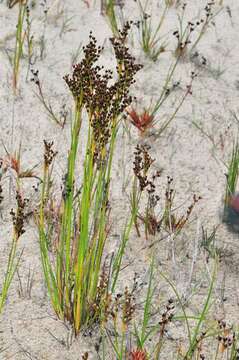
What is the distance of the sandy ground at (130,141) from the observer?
106 inches

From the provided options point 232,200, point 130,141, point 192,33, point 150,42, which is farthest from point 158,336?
point 192,33

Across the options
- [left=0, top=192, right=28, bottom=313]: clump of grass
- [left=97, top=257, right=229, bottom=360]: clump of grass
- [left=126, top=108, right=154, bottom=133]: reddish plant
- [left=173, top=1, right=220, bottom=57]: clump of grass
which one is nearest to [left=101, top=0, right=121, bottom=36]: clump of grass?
[left=173, top=1, right=220, bottom=57]: clump of grass

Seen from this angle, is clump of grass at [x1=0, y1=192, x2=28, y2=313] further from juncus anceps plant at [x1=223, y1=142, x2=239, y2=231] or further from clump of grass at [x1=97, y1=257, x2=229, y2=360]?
juncus anceps plant at [x1=223, y1=142, x2=239, y2=231]

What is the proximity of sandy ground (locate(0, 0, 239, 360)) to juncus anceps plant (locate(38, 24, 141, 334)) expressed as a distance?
0.72ft

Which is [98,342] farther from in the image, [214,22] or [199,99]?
[214,22]

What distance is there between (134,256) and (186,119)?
1.33 meters

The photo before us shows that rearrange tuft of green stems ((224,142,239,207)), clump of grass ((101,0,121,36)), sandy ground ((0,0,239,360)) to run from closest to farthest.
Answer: sandy ground ((0,0,239,360)), tuft of green stems ((224,142,239,207)), clump of grass ((101,0,121,36))

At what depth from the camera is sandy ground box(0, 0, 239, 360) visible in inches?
106

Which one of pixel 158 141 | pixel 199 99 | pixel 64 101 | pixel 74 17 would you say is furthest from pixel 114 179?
pixel 74 17

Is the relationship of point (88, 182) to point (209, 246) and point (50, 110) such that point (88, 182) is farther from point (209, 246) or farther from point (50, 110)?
point (50, 110)

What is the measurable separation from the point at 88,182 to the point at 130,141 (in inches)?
68.8

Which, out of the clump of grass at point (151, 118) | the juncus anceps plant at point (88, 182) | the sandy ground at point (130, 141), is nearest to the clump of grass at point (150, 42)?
the sandy ground at point (130, 141)

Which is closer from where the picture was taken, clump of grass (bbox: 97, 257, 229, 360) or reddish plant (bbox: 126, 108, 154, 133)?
clump of grass (bbox: 97, 257, 229, 360)

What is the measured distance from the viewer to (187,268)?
3.06 m
